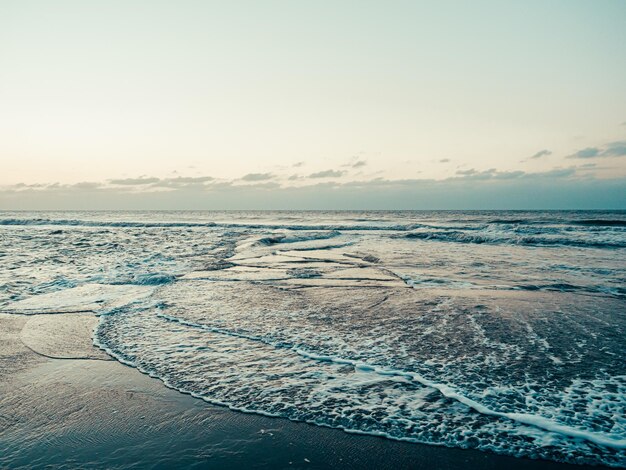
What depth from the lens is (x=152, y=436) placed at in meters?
3.24

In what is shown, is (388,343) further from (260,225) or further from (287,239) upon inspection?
(260,225)

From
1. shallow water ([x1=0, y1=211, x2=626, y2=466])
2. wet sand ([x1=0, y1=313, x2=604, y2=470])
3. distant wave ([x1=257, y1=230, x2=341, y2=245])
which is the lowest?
wet sand ([x1=0, y1=313, x2=604, y2=470])

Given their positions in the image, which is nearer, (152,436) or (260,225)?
(152,436)

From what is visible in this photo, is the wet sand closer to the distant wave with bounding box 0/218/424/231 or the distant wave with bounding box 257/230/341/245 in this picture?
the distant wave with bounding box 257/230/341/245

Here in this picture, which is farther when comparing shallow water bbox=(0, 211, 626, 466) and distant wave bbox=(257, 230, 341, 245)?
distant wave bbox=(257, 230, 341, 245)

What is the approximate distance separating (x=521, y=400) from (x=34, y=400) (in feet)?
14.6

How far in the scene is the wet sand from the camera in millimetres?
2896

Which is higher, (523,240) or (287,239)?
(523,240)

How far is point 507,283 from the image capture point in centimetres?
988

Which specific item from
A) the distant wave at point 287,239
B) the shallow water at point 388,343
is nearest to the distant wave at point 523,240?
the distant wave at point 287,239

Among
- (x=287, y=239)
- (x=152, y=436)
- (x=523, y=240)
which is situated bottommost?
(x=152, y=436)

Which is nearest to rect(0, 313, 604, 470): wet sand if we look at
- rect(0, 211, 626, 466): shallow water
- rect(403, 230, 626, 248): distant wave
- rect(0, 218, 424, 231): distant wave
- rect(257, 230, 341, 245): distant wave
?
rect(0, 211, 626, 466): shallow water

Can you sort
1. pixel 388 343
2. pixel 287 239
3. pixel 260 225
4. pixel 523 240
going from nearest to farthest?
pixel 388 343 → pixel 523 240 → pixel 287 239 → pixel 260 225

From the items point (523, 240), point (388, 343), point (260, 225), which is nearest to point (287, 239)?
point (523, 240)
